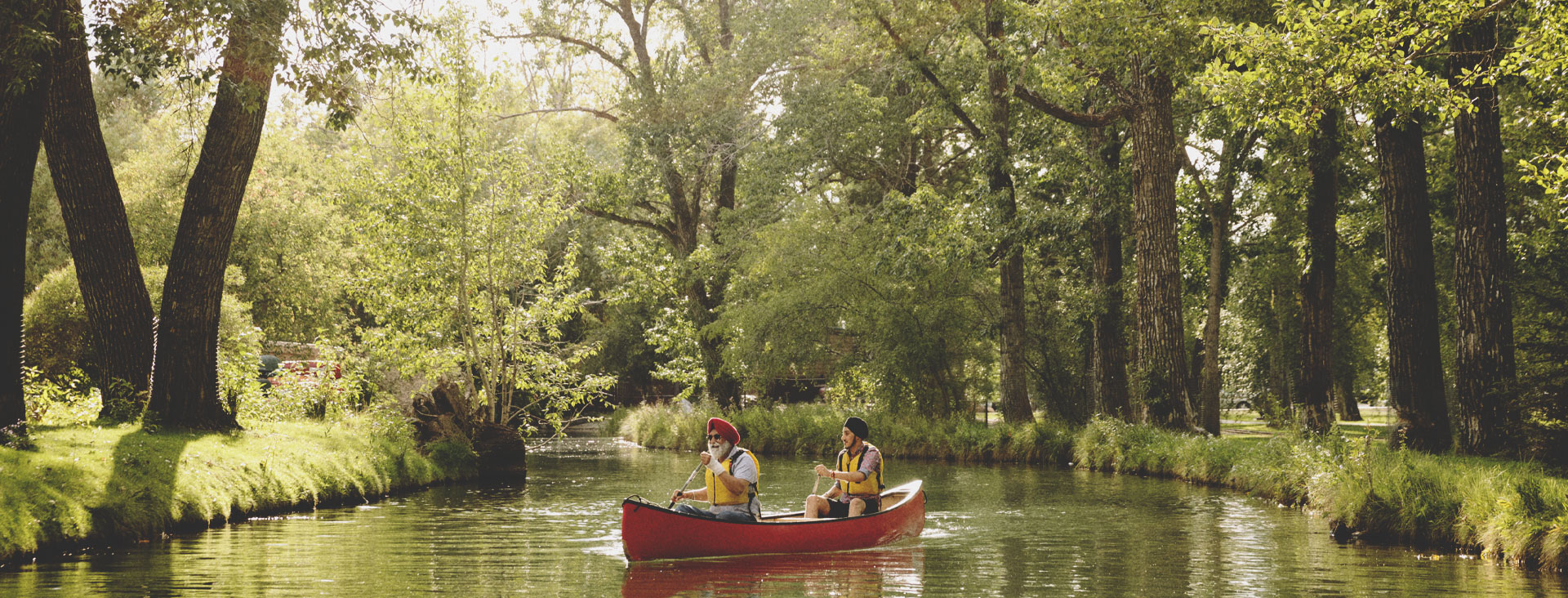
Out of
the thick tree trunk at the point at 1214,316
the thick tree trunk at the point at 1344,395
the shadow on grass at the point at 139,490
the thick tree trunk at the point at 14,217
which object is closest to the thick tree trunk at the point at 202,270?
the shadow on grass at the point at 139,490

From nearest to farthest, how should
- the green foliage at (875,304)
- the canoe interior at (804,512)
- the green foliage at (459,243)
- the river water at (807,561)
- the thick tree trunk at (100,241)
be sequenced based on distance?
the river water at (807,561) < the canoe interior at (804,512) < the thick tree trunk at (100,241) < the green foliage at (459,243) < the green foliage at (875,304)

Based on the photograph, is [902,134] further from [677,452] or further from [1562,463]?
[1562,463]

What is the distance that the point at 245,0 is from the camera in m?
10.6

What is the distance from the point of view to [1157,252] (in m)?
19.8

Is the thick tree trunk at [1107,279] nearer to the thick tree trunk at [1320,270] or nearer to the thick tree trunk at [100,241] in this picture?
the thick tree trunk at [1320,270]

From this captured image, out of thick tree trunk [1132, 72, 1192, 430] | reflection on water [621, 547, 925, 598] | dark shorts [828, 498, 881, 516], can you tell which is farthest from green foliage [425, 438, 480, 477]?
thick tree trunk [1132, 72, 1192, 430]

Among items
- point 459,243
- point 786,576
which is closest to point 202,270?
point 459,243

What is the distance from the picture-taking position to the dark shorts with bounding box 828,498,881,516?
1290cm

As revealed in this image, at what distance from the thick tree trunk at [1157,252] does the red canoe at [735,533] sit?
9087 mm

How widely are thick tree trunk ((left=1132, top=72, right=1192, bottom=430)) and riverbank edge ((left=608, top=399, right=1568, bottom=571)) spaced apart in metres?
A: 1.14

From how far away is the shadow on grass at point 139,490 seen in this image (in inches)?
443

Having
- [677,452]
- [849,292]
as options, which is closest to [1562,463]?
[849,292]

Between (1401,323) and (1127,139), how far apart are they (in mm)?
10915

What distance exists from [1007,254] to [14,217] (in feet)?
60.6
